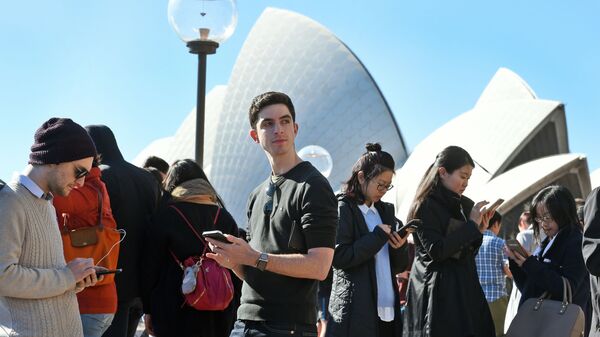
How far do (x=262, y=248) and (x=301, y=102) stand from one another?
3761cm

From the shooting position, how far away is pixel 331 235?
331 cm

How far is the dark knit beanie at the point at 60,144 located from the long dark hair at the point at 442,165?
216 centimetres

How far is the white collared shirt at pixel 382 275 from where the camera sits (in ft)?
16.6

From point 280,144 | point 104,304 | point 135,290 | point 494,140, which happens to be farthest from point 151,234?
point 494,140

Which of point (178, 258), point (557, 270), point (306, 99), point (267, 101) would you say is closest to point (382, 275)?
point (557, 270)

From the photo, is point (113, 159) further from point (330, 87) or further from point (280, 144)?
point (330, 87)

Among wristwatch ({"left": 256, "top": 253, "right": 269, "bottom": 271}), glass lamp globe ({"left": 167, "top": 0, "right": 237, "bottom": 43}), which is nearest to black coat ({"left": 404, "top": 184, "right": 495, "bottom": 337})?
wristwatch ({"left": 256, "top": 253, "right": 269, "bottom": 271})

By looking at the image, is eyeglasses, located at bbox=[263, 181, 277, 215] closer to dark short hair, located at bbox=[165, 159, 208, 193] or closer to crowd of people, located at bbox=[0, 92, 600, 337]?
crowd of people, located at bbox=[0, 92, 600, 337]

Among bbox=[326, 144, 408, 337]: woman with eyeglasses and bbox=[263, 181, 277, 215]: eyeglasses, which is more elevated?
bbox=[263, 181, 277, 215]: eyeglasses

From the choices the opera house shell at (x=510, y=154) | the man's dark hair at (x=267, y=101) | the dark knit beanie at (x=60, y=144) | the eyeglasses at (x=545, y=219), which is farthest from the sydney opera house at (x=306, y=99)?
the dark knit beanie at (x=60, y=144)

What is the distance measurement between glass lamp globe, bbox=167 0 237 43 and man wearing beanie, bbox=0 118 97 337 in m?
3.34

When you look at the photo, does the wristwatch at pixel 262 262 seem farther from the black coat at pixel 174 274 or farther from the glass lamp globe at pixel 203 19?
the glass lamp globe at pixel 203 19

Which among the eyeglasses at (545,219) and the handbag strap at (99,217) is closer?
the handbag strap at (99,217)

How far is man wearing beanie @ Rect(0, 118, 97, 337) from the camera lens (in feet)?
9.91
